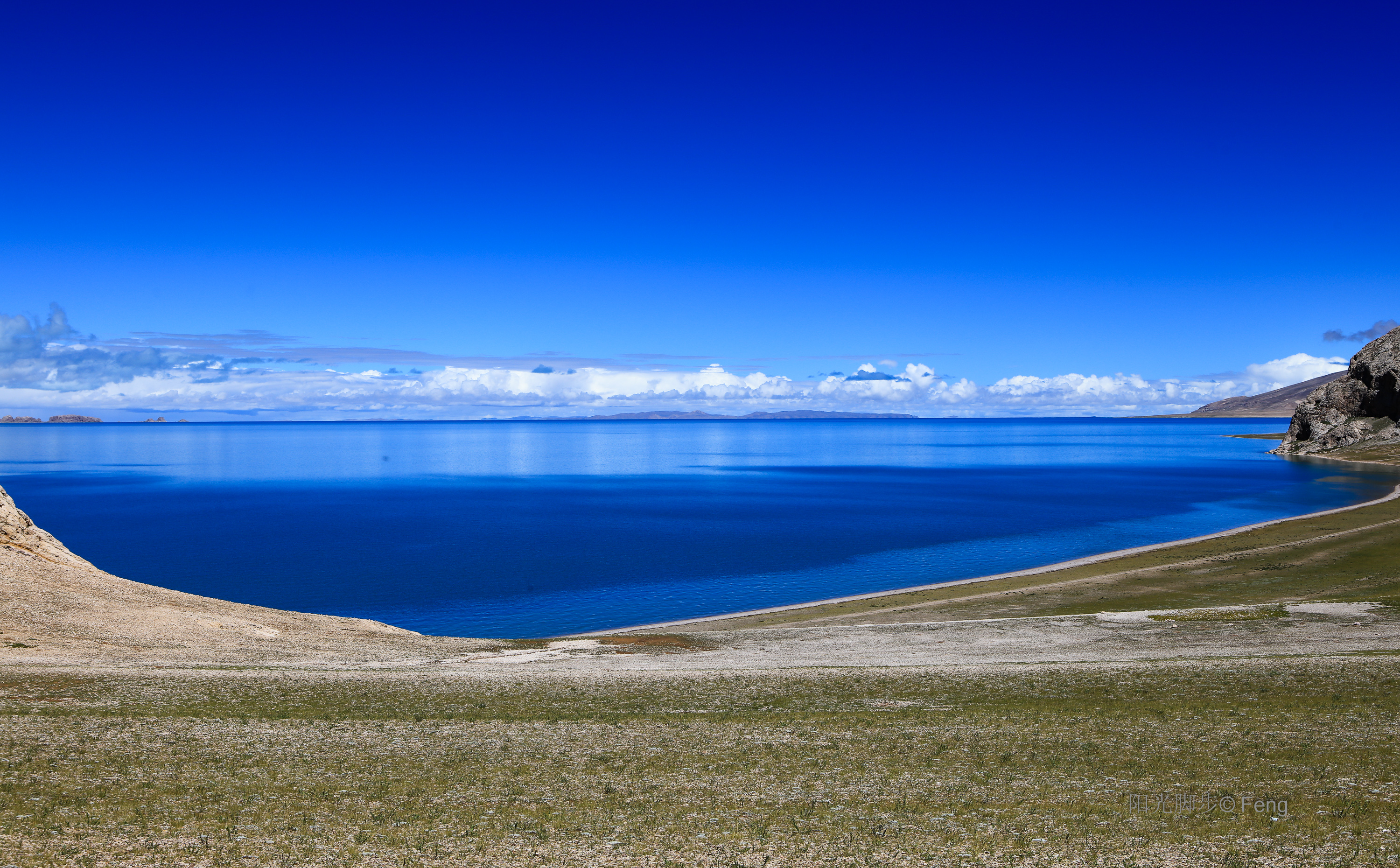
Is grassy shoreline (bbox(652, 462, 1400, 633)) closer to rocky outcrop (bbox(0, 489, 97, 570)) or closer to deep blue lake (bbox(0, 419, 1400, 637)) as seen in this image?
deep blue lake (bbox(0, 419, 1400, 637))

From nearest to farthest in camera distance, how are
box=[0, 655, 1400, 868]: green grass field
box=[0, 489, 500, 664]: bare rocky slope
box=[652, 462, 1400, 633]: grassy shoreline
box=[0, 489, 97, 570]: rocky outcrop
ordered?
box=[0, 655, 1400, 868]: green grass field
box=[0, 489, 500, 664]: bare rocky slope
box=[0, 489, 97, 570]: rocky outcrop
box=[652, 462, 1400, 633]: grassy shoreline

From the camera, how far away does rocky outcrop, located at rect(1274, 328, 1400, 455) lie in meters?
156

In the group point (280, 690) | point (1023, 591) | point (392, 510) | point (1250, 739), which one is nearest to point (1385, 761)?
point (1250, 739)

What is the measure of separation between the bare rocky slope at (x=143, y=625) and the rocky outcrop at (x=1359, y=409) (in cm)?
17842

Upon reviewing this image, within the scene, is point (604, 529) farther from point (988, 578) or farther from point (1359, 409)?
point (1359, 409)

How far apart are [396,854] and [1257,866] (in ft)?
40.6

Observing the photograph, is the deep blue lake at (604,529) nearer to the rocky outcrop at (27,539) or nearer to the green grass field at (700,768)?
the rocky outcrop at (27,539)

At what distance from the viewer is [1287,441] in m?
183

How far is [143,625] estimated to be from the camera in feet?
103

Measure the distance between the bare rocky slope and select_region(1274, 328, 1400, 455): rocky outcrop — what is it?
585 feet

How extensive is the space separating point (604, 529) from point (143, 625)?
50763mm

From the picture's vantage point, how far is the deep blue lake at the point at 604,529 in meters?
52.7

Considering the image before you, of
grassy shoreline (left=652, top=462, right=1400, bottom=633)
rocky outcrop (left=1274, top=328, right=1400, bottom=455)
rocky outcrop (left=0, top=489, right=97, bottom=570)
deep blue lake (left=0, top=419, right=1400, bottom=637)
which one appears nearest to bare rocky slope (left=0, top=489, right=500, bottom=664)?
rocky outcrop (left=0, top=489, right=97, bottom=570)

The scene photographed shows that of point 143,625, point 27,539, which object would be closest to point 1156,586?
point 143,625
